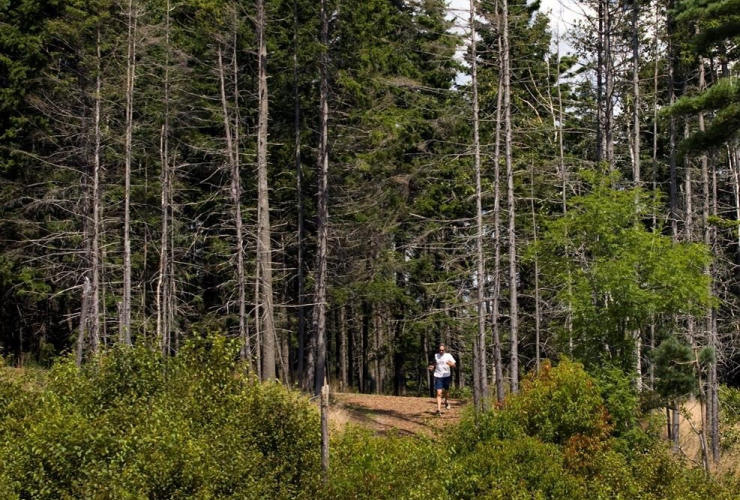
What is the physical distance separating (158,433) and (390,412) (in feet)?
42.9

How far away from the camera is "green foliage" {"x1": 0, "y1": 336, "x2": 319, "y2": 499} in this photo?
11.1m

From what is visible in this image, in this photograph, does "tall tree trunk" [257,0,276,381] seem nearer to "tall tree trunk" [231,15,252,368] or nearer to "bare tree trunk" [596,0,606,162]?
"tall tree trunk" [231,15,252,368]

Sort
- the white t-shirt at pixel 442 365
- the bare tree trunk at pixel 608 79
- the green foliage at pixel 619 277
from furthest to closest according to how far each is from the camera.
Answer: the bare tree trunk at pixel 608 79 < the white t-shirt at pixel 442 365 < the green foliage at pixel 619 277

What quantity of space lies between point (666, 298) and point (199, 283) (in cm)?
2240

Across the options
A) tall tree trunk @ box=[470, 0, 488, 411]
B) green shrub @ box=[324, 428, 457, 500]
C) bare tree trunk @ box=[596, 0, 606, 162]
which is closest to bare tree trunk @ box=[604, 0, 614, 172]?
bare tree trunk @ box=[596, 0, 606, 162]

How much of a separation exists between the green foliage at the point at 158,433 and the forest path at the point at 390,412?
20.5ft

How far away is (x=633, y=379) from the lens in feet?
55.1

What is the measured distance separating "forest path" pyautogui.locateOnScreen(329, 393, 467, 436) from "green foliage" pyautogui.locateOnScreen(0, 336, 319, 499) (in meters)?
6.24

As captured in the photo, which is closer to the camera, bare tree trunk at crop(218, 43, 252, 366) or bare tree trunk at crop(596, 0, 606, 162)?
bare tree trunk at crop(218, 43, 252, 366)

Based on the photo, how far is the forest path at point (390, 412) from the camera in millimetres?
21516

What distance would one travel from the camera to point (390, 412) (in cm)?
2423

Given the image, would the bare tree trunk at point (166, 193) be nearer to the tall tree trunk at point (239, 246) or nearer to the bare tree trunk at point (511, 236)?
the tall tree trunk at point (239, 246)

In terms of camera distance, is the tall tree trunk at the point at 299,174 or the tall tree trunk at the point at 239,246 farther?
the tall tree trunk at the point at 299,174

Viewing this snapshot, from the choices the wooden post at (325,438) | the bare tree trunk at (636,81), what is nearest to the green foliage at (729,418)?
the bare tree trunk at (636,81)
